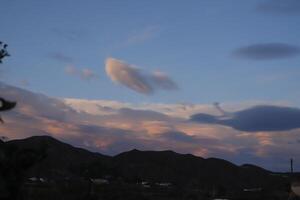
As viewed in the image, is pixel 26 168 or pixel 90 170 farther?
pixel 90 170

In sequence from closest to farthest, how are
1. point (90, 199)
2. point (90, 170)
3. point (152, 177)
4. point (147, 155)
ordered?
point (90, 199), point (90, 170), point (152, 177), point (147, 155)

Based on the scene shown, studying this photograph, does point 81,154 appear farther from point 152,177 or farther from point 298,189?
point 298,189

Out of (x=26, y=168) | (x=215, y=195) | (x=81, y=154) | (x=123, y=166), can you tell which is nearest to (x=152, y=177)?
(x=123, y=166)

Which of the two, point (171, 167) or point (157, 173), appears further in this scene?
point (171, 167)

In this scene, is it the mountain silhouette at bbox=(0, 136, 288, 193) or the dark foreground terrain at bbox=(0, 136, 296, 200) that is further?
the mountain silhouette at bbox=(0, 136, 288, 193)

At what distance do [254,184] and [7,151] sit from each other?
473 ft

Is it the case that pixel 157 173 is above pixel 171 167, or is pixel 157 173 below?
below

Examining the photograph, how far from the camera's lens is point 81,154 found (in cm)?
17188

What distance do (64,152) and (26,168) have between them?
470 ft

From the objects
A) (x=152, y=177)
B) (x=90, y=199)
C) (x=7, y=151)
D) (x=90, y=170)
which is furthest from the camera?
(x=152, y=177)

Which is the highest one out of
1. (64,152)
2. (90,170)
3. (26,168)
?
(64,152)

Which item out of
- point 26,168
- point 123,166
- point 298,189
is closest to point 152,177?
point 123,166

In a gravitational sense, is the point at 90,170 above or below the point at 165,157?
below

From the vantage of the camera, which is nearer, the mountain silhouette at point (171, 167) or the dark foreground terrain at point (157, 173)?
the dark foreground terrain at point (157, 173)
